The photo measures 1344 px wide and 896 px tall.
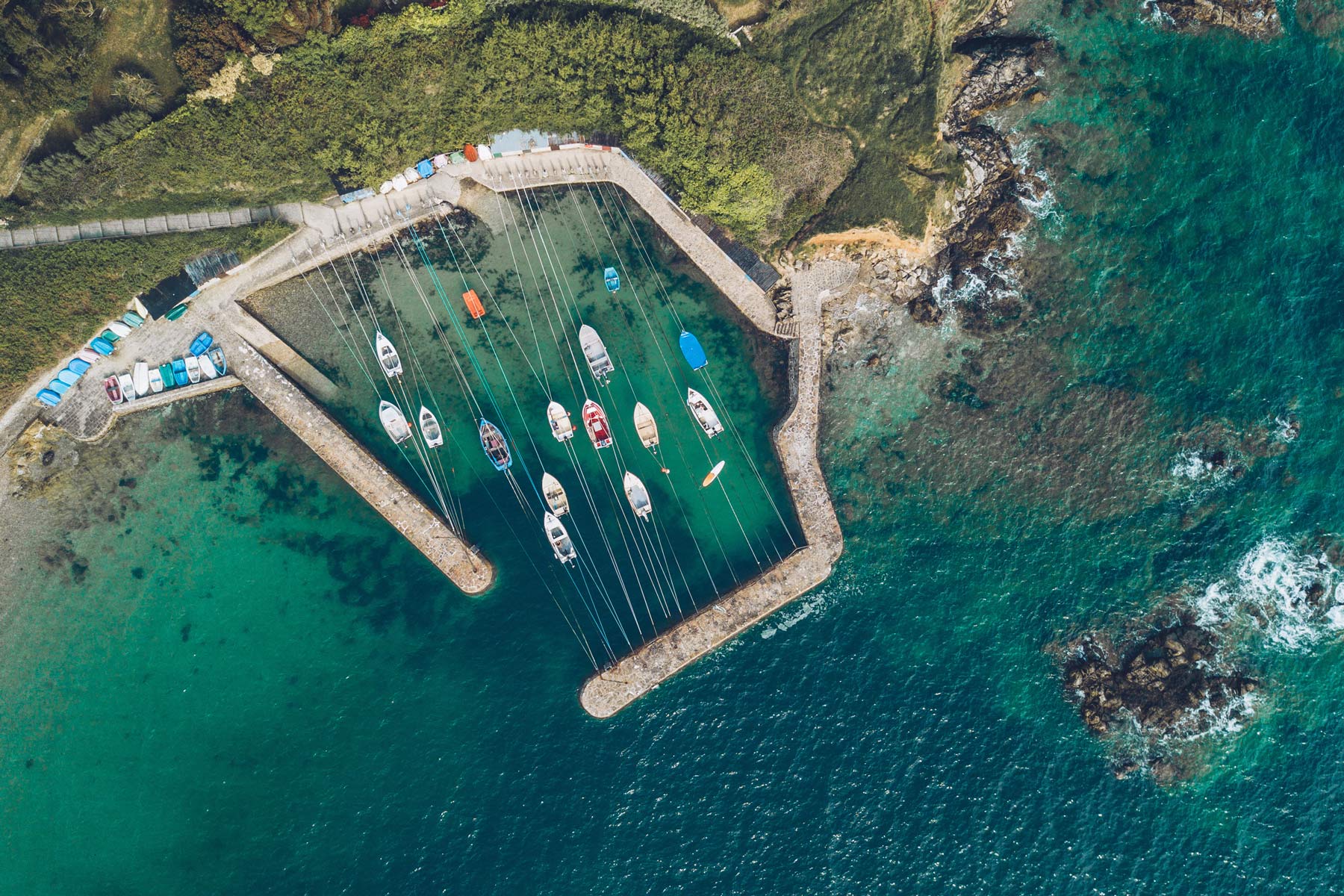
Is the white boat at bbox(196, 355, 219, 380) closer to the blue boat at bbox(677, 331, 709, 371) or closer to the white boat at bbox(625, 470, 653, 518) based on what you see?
the white boat at bbox(625, 470, 653, 518)

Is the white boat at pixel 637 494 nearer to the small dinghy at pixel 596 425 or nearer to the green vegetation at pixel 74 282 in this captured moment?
the small dinghy at pixel 596 425

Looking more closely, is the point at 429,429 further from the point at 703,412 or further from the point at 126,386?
the point at 126,386

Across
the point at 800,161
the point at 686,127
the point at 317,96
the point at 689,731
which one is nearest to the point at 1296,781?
the point at 689,731

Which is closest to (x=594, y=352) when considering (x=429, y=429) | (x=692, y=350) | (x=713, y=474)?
(x=692, y=350)

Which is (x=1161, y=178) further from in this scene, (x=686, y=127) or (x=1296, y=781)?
(x=1296, y=781)

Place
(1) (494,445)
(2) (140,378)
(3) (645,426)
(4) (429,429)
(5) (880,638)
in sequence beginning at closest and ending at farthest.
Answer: (2) (140,378) < (1) (494,445) < (4) (429,429) < (5) (880,638) < (3) (645,426)

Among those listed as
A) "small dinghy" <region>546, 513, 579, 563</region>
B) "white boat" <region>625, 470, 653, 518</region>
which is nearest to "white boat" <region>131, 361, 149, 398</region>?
"small dinghy" <region>546, 513, 579, 563</region>

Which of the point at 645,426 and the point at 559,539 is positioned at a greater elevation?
the point at 645,426
